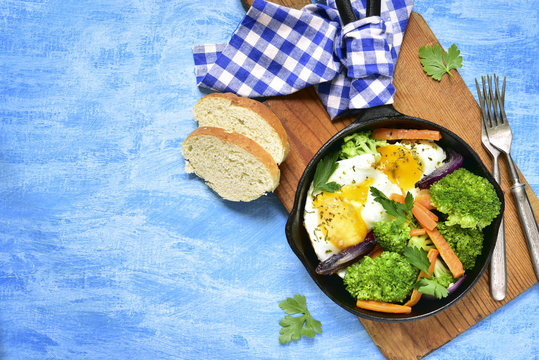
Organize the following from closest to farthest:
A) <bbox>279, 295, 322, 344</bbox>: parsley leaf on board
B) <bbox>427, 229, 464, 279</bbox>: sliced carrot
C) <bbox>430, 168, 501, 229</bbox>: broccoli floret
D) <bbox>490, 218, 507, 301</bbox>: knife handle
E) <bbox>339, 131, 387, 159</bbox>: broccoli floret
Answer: <bbox>430, 168, 501, 229</bbox>: broccoli floret < <bbox>427, 229, 464, 279</bbox>: sliced carrot < <bbox>339, 131, 387, 159</bbox>: broccoli floret < <bbox>490, 218, 507, 301</bbox>: knife handle < <bbox>279, 295, 322, 344</bbox>: parsley leaf on board

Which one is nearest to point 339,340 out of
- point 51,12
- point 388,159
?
point 388,159

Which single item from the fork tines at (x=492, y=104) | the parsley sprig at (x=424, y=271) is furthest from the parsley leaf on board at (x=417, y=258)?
the fork tines at (x=492, y=104)

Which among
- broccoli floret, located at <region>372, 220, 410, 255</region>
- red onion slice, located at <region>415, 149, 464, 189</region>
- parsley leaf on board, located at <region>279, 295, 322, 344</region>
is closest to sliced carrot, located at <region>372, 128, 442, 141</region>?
red onion slice, located at <region>415, 149, 464, 189</region>

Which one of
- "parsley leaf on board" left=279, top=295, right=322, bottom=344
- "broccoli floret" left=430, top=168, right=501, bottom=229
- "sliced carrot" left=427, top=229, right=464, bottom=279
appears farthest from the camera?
"parsley leaf on board" left=279, top=295, right=322, bottom=344

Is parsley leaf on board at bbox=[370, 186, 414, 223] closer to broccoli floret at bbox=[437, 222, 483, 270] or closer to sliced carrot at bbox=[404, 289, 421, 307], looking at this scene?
broccoli floret at bbox=[437, 222, 483, 270]

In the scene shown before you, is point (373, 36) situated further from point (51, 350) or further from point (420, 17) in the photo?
point (51, 350)

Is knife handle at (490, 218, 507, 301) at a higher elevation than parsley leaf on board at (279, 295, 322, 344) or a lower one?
higher

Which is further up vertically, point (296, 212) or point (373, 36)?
point (373, 36)
